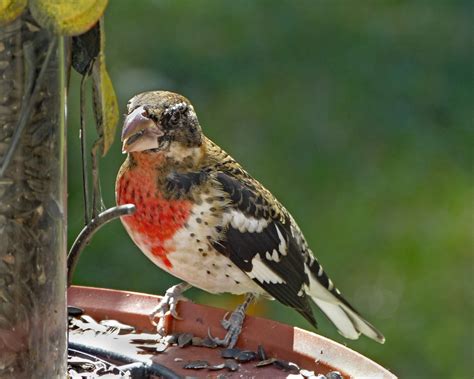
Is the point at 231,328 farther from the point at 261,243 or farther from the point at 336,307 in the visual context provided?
the point at 336,307

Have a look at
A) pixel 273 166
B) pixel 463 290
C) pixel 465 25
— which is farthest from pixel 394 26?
pixel 463 290

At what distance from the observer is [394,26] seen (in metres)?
8.30

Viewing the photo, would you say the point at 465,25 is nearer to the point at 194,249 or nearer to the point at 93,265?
the point at 93,265

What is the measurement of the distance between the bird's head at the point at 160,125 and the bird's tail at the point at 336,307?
75cm

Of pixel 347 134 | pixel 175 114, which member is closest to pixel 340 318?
pixel 175 114

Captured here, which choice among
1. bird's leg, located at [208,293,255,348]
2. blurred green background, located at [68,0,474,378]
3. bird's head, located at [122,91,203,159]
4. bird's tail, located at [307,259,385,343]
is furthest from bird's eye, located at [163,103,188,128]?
blurred green background, located at [68,0,474,378]

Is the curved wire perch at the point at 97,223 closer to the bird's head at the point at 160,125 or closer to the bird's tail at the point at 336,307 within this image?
the bird's head at the point at 160,125

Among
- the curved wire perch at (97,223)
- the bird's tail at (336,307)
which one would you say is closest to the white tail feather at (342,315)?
the bird's tail at (336,307)

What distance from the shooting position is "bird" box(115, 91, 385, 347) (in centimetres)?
411

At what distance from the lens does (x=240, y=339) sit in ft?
12.0

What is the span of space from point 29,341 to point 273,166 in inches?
157

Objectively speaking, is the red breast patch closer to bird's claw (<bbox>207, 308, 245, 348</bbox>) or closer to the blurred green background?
bird's claw (<bbox>207, 308, 245, 348</bbox>)

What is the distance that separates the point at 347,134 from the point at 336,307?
2.68 m

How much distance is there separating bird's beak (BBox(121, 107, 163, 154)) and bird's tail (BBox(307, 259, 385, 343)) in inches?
35.2
